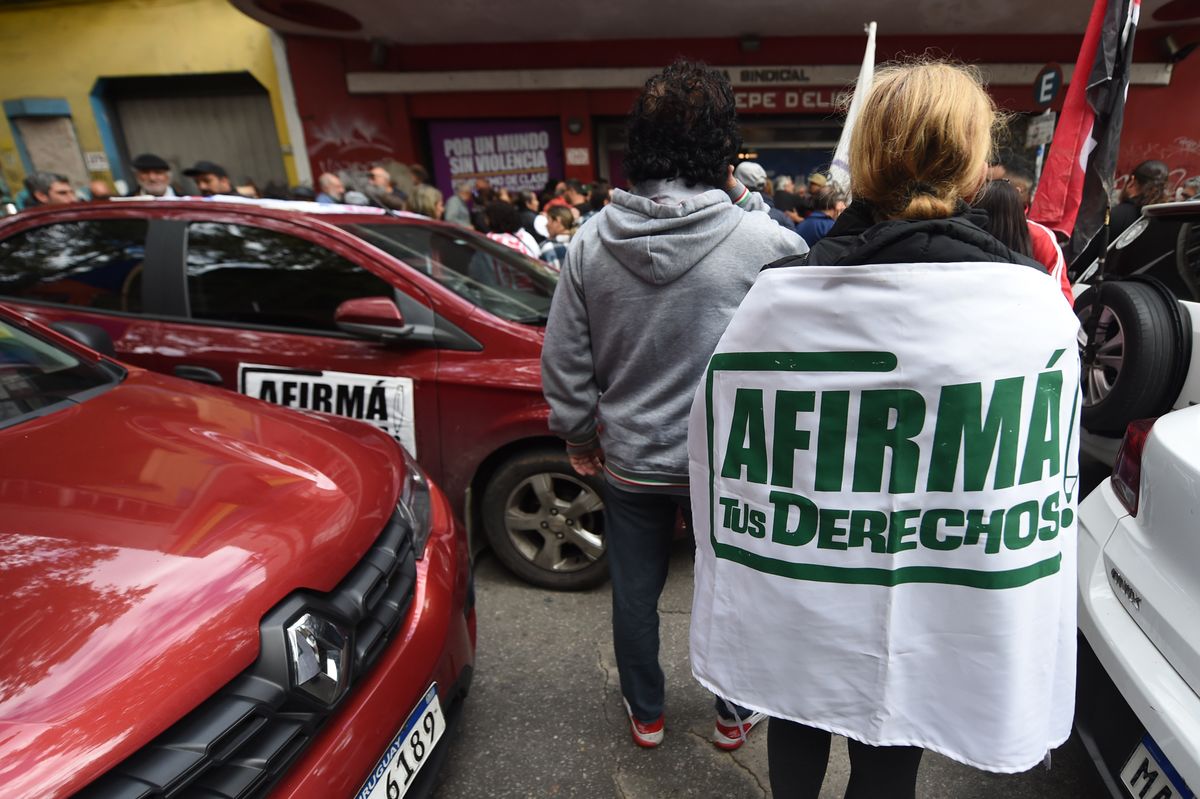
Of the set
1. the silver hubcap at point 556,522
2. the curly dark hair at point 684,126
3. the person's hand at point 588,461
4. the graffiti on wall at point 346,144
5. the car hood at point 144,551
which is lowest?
the silver hubcap at point 556,522

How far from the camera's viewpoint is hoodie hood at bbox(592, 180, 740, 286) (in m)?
1.43

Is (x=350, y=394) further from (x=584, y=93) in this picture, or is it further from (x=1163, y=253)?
(x=584, y=93)

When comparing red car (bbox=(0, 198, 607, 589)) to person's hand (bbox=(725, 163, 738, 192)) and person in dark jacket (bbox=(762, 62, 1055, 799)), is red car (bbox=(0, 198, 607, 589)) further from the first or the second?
person in dark jacket (bbox=(762, 62, 1055, 799))

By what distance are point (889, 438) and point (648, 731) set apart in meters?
1.38

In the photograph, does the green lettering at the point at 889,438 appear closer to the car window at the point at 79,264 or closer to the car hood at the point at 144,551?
the car hood at the point at 144,551

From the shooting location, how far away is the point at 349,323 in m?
2.50

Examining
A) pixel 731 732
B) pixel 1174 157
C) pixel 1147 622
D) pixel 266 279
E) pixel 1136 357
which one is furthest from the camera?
pixel 1174 157

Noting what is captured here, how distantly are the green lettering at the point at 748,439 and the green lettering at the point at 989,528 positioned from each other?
0.32m

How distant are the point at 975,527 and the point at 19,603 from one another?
1588mm

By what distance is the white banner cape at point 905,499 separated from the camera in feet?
3.10

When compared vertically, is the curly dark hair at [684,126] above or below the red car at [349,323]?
above

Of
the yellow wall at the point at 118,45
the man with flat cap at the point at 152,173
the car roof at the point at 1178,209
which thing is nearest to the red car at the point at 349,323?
the car roof at the point at 1178,209

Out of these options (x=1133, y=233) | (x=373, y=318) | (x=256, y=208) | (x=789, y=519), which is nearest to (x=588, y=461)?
(x=789, y=519)

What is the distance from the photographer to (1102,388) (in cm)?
255
